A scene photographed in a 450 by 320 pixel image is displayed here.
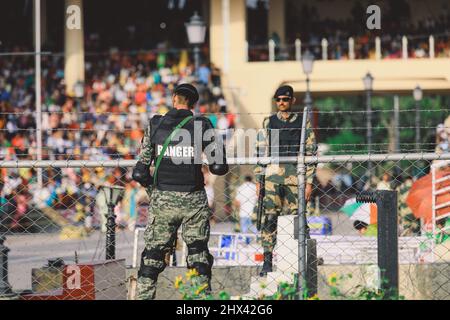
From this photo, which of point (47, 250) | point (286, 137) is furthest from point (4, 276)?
point (47, 250)

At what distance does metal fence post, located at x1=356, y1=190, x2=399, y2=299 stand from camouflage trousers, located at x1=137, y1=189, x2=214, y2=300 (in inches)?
56.8

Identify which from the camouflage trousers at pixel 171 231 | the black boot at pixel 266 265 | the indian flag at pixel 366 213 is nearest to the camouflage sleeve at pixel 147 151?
the camouflage trousers at pixel 171 231

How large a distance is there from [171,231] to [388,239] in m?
1.76

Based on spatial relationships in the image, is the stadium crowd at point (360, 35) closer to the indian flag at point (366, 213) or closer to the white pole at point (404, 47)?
the white pole at point (404, 47)

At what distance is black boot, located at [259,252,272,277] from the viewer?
10.0 m

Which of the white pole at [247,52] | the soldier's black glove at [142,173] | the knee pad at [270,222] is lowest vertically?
the knee pad at [270,222]

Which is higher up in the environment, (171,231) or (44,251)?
(171,231)

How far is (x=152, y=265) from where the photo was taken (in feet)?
28.7

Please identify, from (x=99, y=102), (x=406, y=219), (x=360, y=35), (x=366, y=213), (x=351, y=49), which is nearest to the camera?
(x=366, y=213)

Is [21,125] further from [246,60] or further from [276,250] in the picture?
[276,250]

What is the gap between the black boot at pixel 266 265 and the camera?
32.9 feet

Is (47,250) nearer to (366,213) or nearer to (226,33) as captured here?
(366,213)

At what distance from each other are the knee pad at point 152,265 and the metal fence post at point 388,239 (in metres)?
1.72
